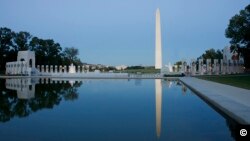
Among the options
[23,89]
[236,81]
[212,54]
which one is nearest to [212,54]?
[212,54]

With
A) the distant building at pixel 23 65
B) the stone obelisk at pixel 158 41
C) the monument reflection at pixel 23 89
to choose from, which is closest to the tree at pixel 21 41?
the distant building at pixel 23 65

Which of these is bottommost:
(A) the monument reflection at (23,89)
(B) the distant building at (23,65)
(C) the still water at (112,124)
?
(C) the still water at (112,124)

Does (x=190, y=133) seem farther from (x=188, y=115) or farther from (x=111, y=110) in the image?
(x=111, y=110)

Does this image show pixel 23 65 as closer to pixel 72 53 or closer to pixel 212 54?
pixel 72 53

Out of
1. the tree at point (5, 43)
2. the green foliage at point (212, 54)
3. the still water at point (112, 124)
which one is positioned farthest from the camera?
the green foliage at point (212, 54)

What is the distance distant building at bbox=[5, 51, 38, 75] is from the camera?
123ft

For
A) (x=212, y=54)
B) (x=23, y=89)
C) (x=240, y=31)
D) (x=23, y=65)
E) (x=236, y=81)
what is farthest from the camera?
(x=212, y=54)

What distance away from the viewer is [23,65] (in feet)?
123

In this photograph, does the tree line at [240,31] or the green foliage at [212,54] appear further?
the green foliage at [212,54]

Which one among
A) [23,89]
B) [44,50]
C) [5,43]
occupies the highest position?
[5,43]

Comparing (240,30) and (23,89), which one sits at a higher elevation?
(240,30)

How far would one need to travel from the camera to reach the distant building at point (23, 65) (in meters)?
37.5

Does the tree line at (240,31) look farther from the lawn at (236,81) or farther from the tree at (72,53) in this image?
the tree at (72,53)

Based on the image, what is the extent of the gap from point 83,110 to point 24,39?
40254 millimetres
